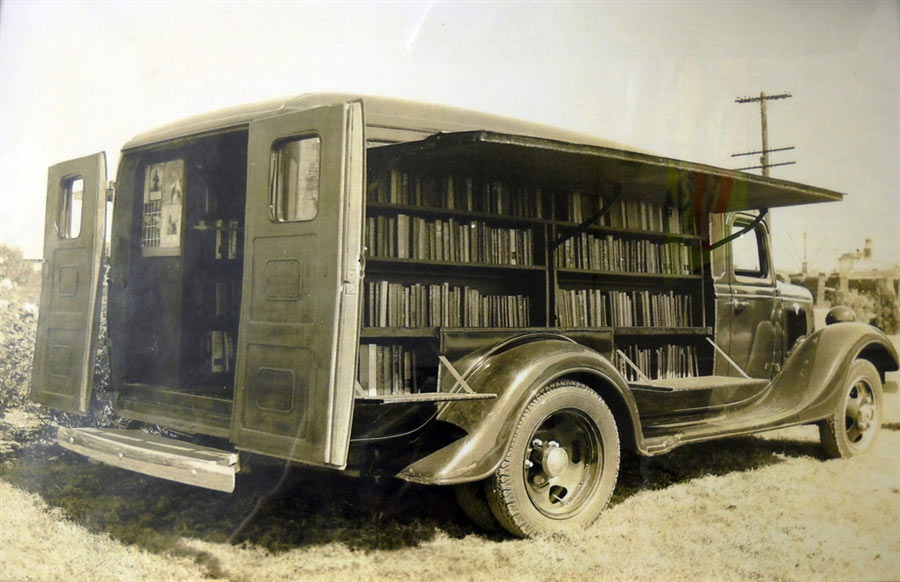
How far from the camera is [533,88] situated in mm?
3441

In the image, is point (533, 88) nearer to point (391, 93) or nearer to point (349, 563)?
point (391, 93)

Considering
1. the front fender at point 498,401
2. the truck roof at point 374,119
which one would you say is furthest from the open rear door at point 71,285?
the front fender at point 498,401

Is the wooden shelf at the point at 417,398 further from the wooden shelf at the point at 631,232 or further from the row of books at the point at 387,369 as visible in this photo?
the wooden shelf at the point at 631,232

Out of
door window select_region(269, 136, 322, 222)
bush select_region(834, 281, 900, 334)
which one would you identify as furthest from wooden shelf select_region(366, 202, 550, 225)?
bush select_region(834, 281, 900, 334)

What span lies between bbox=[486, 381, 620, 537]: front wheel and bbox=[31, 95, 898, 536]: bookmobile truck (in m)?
0.01

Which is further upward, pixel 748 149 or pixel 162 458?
pixel 748 149

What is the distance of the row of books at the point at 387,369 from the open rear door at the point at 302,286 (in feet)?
2.09

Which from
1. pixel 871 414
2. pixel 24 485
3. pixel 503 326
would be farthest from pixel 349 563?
pixel 871 414

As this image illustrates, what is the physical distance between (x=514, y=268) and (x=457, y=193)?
0.57 metres

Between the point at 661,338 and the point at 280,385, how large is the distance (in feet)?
9.66

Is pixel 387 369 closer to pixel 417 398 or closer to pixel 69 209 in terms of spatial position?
pixel 417 398

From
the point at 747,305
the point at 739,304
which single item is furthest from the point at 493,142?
the point at 747,305

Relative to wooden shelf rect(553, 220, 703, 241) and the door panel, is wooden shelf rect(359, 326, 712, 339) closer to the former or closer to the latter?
the door panel

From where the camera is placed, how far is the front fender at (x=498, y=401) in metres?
3.13
